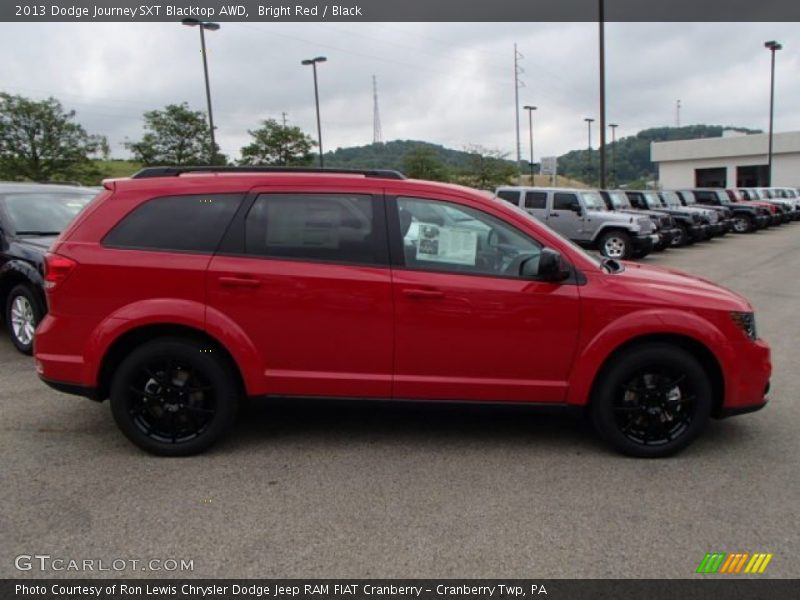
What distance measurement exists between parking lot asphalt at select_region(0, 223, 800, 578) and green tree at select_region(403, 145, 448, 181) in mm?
30562

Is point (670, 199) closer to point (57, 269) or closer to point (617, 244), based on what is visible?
point (617, 244)

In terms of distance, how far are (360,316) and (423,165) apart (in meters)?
32.0

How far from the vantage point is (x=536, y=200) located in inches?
635

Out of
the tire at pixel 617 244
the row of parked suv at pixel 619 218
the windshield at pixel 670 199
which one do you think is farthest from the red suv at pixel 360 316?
the windshield at pixel 670 199

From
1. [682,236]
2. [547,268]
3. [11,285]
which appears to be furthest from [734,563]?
[682,236]

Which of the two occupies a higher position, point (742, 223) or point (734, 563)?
point (742, 223)

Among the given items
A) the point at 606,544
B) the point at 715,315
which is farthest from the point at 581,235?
the point at 606,544

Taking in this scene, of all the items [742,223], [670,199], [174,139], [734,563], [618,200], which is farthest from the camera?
[174,139]

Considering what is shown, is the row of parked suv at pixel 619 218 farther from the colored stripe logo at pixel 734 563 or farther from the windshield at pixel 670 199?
the colored stripe logo at pixel 734 563

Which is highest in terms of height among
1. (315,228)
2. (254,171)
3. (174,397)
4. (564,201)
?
(254,171)

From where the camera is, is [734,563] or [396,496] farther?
[396,496]

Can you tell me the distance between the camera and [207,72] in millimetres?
23484

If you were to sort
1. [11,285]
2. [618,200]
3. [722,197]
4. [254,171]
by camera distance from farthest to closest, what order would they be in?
[722,197] → [618,200] → [11,285] → [254,171]

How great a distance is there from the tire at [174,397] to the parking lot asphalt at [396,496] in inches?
5.5
